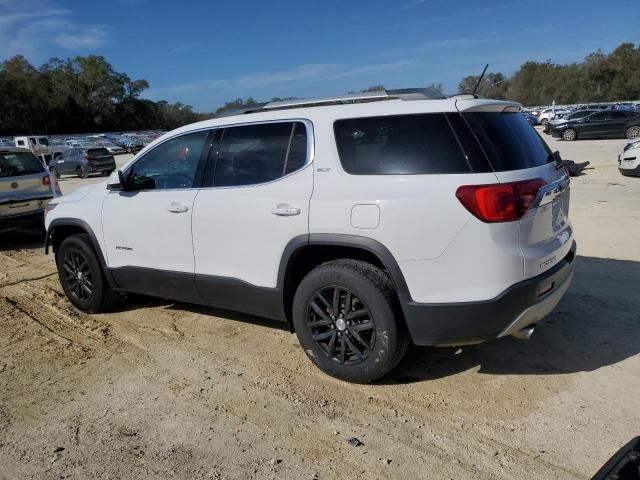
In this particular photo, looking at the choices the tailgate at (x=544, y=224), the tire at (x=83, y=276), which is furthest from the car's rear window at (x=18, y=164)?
the tailgate at (x=544, y=224)

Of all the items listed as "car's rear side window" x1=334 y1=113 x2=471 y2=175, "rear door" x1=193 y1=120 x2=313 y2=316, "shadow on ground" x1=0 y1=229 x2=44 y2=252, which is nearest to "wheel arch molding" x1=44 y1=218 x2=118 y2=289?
"rear door" x1=193 y1=120 x2=313 y2=316

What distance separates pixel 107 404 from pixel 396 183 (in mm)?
2390

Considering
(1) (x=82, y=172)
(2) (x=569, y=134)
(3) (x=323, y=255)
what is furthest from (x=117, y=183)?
(2) (x=569, y=134)

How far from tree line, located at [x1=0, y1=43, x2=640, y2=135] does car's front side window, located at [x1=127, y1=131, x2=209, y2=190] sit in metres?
72.2

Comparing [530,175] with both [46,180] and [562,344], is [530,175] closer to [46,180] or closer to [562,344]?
[562,344]

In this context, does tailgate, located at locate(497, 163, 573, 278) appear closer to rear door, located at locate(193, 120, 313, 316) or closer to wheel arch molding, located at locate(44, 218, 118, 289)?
rear door, located at locate(193, 120, 313, 316)

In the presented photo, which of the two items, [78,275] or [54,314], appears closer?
[78,275]

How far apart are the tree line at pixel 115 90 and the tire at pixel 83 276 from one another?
72.3 meters

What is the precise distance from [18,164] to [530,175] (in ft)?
29.0

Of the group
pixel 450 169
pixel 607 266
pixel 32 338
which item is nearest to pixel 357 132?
pixel 450 169

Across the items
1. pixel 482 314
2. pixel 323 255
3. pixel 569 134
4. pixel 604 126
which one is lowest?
pixel 569 134

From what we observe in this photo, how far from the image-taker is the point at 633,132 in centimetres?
2648

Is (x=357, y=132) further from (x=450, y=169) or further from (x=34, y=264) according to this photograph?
(x=34, y=264)

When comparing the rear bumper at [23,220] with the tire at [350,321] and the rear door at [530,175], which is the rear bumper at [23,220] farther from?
the rear door at [530,175]
